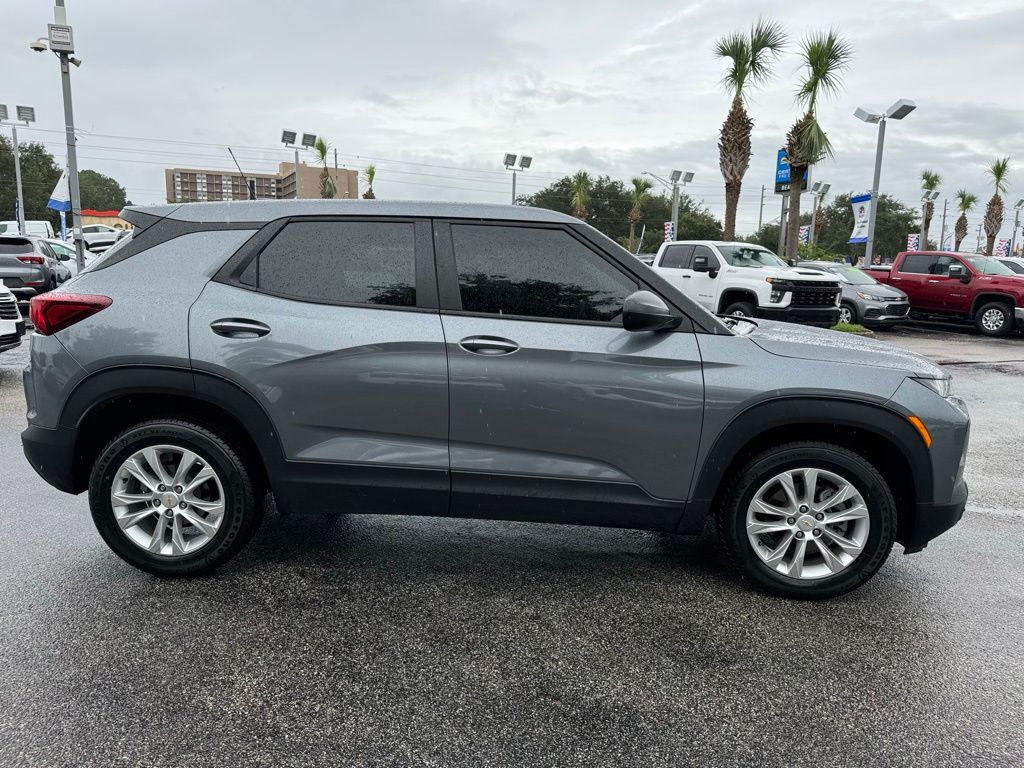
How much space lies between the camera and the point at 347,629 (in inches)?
124

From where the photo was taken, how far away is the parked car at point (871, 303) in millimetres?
17828

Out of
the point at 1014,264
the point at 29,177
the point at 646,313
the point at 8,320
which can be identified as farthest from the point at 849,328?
the point at 29,177

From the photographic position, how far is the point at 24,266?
15234 millimetres

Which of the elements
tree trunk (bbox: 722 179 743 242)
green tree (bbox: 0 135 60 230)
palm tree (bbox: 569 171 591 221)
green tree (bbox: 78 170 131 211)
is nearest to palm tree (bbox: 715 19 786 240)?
tree trunk (bbox: 722 179 743 242)

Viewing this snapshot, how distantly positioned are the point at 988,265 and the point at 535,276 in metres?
18.5

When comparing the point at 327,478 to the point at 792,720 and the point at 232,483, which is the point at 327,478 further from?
the point at 792,720

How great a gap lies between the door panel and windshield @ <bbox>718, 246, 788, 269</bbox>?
496 inches

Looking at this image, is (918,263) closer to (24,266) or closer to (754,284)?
(754,284)

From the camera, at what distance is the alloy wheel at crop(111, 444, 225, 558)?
3488mm

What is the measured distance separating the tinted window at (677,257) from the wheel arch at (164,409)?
44.1 ft

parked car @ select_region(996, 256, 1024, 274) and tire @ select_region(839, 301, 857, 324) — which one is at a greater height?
parked car @ select_region(996, 256, 1024, 274)

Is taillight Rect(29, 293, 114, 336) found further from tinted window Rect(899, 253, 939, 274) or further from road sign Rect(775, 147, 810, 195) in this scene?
road sign Rect(775, 147, 810, 195)

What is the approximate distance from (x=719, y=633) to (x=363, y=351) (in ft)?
6.34

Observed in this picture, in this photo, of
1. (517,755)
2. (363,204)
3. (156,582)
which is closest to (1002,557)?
(517,755)
